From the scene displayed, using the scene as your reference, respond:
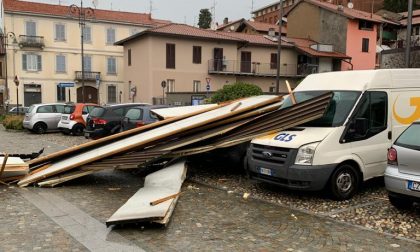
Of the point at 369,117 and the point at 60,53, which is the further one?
the point at 60,53

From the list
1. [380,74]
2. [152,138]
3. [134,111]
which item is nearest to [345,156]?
[380,74]

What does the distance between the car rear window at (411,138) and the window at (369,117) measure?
3.35ft

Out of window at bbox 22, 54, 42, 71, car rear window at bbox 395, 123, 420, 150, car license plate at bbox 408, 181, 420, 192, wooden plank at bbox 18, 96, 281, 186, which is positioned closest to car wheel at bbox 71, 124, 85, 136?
wooden plank at bbox 18, 96, 281, 186

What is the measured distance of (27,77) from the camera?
161 feet

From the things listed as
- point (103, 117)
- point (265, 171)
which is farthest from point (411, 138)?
point (103, 117)

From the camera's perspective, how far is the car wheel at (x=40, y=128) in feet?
70.7

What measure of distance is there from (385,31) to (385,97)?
5436 centimetres

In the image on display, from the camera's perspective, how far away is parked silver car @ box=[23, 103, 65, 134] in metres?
21.5

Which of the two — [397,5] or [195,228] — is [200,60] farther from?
[397,5]

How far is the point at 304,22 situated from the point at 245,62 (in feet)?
41.9

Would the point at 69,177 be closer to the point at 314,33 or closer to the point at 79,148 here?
the point at 79,148

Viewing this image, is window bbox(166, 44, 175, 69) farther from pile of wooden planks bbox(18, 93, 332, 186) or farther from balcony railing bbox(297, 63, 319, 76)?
pile of wooden planks bbox(18, 93, 332, 186)

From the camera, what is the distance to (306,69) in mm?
45656

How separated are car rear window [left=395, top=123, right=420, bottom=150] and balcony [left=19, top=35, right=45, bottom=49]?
49.1 m
